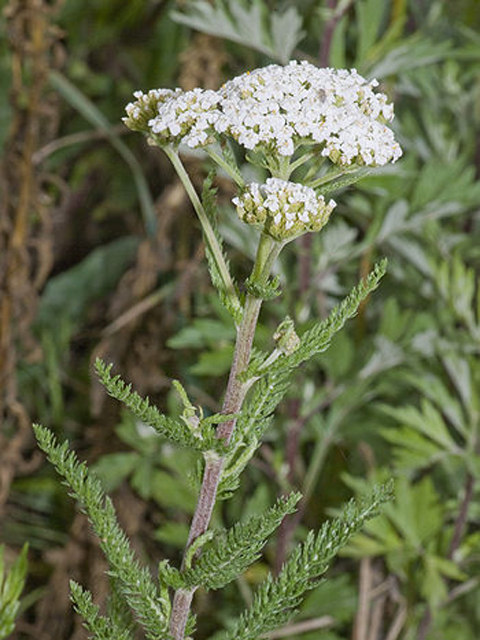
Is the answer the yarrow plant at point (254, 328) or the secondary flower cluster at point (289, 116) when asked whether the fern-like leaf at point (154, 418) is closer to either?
the yarrow plant at point (254, 328)

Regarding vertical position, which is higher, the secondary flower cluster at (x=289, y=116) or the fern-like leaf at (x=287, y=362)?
the secondary flower cluster at (x=289, y=116)

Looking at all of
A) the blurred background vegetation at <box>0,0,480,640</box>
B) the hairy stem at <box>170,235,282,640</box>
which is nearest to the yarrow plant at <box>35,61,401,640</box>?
the hairy stem at <box>170,235,282,640</box>

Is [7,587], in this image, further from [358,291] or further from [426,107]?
[426,107]

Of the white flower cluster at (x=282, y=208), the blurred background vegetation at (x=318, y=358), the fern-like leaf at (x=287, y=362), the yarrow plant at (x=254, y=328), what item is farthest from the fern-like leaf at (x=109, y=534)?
the blurred background vegetation at (x=318, y=358)

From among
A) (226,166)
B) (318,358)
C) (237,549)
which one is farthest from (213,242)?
(318,358)

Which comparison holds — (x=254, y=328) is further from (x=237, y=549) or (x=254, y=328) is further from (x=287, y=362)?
(x=237, y=549)

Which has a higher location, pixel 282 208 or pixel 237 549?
pixel 282 208
